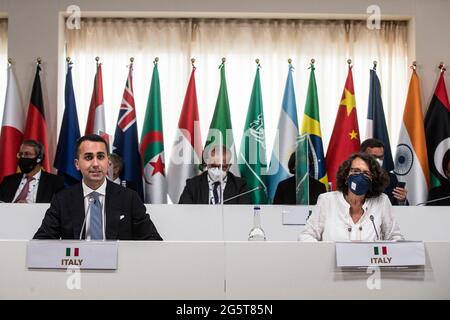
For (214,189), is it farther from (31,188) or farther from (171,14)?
(171,14)

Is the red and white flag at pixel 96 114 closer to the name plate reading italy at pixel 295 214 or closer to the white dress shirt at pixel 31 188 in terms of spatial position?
the white dress shirt at pixel 31 188

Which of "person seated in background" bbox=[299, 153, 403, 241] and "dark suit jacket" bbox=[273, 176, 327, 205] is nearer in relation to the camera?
"person seated in background" bbox=[299, 153, 403, 241]

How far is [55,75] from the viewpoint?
6.11 metres

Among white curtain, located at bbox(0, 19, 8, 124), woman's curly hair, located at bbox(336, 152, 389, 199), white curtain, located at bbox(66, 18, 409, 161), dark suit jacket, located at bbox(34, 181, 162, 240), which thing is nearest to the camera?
dark suit jacket, located at bbox(34, 181, 162, 240)

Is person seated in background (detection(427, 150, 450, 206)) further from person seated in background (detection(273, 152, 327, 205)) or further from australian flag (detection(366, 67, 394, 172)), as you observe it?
person seated in background (detection(273, 152, 327, 205))

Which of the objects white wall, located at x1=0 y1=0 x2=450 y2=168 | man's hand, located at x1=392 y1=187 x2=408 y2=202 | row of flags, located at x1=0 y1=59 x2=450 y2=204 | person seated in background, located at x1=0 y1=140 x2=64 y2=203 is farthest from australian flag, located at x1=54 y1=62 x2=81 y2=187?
man's hand, located at x1=392 y1=187 x2=408 y2=202

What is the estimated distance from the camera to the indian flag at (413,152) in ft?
17.9

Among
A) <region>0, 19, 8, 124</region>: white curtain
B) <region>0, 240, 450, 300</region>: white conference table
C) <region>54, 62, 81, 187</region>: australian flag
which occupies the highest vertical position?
<region>0, 19, 8, 124</region>: white curtain

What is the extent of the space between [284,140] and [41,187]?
208cm

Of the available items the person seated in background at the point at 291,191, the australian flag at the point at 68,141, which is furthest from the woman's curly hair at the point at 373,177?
the australian flag at the point at 68,141

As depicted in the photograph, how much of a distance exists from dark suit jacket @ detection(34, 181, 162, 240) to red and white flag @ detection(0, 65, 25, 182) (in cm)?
267

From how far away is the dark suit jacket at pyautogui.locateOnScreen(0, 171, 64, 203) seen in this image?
4785 millimetres

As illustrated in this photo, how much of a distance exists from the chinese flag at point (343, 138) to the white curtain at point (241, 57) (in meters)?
0.70
